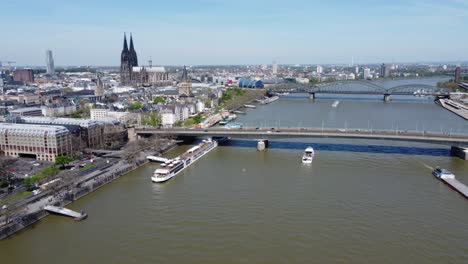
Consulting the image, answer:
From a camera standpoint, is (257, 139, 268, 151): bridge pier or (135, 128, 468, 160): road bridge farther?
(257, 139, 268, 151): bridge pier

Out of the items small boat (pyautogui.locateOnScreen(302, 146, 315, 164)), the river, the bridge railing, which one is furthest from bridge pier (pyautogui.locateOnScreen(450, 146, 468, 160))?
small boat (pyautogui.locateOnScreen(302, 146, 315, 164))

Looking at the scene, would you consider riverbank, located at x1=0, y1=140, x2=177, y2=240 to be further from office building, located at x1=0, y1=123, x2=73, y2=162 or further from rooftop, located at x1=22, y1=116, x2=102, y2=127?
rooftop, located at x1=22, y1=116, x2=102, y2=127

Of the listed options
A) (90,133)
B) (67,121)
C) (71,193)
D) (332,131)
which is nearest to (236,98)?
(67,121)

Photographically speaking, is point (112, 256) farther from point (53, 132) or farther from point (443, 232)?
point (53, 132)

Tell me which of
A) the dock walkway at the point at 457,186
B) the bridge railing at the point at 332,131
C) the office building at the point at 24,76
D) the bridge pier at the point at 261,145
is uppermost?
the office building at the point at 24,76

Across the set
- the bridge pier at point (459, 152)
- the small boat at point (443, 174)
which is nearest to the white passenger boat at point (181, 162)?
the small boat at point (443, 174)

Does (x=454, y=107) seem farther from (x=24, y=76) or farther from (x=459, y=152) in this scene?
(x=24, y=76)

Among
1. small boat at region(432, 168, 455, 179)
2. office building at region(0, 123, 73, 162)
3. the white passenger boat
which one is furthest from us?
office building at region(0, 123, 73, 162)

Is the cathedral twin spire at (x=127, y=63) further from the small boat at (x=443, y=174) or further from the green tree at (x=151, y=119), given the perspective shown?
the small boat at (x=443, y=174)
